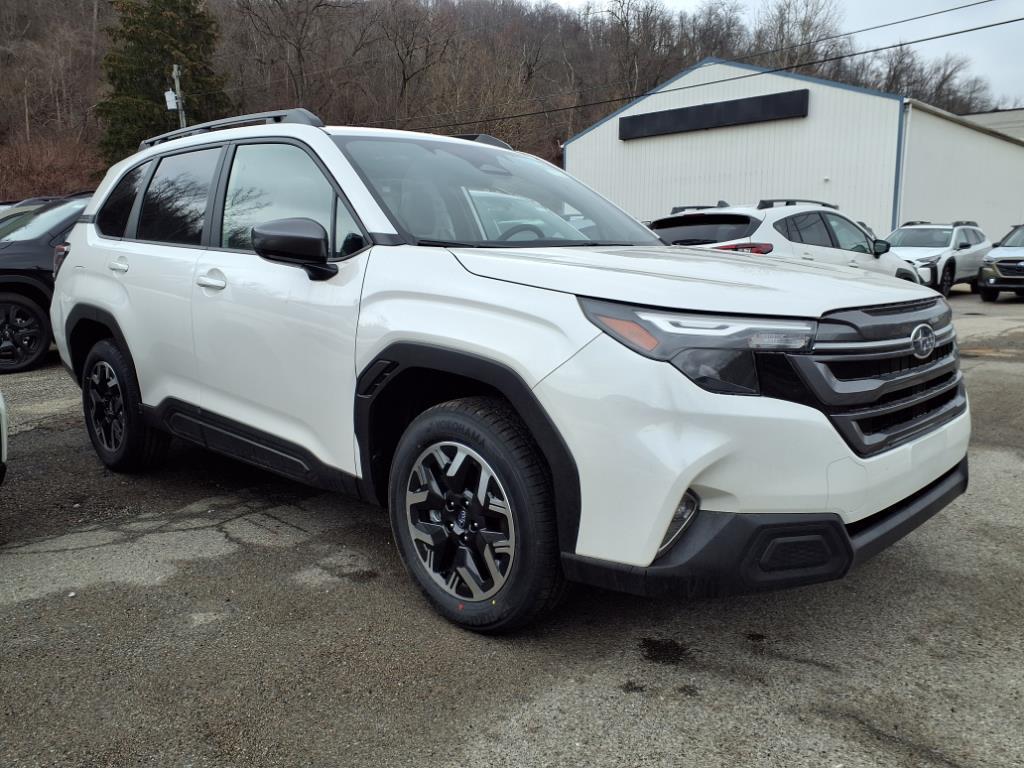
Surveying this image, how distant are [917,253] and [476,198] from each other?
1600 centimetres

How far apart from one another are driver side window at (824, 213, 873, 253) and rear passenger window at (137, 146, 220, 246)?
25.2 ft

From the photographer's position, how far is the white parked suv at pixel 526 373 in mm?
2209

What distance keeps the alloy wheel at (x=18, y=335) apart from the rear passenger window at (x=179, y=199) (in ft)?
15.3

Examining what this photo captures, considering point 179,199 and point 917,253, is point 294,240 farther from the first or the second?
point 917,253

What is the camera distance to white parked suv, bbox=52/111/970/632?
2209 millimetres

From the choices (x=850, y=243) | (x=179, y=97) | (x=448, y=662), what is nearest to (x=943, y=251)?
(x=850, y=243)

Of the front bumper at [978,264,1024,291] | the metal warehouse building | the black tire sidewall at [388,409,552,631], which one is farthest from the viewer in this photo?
the metal warehouse building

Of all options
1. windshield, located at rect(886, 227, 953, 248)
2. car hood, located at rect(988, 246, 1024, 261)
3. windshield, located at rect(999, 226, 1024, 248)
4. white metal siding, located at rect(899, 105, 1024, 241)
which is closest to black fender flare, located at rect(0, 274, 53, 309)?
car hood, located at rect(988, 246, 1024, 261)

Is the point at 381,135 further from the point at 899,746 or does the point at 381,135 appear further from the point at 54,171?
the point at 54,171

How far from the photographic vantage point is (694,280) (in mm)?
2414

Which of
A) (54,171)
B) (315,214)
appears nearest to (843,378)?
(315,214)

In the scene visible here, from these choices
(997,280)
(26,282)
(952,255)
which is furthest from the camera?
(952,255)

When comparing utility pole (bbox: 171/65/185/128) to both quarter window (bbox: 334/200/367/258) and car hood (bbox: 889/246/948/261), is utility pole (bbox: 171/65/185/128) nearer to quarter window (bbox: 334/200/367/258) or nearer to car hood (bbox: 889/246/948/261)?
car hood (bbox: 889/246/948/261)

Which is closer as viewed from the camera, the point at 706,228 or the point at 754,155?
the point at 706,228
